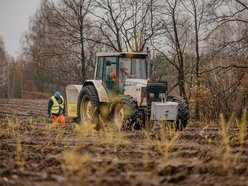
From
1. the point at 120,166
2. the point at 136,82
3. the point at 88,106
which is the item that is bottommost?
the point at 120,166

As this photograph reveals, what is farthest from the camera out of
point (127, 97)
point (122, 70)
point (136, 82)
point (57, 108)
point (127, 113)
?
point (57, 108)

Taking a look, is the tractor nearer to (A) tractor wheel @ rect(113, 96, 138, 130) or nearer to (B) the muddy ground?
(A) tractor wheel @ rect(113, 96, 138, 130)

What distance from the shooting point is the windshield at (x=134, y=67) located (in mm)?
12102

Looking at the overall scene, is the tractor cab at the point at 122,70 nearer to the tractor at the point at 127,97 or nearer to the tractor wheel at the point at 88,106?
the tractor at the point at 127,97

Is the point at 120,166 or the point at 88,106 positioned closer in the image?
the point at 120,166

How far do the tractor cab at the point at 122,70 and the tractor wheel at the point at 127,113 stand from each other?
91 centimetres

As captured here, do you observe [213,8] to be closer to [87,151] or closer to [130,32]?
[130,32]

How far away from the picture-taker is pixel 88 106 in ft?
43.7

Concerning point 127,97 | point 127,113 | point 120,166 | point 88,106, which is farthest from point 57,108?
point 120,166

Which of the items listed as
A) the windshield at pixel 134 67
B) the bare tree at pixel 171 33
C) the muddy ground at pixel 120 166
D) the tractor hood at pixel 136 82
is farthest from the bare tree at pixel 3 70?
the muddy ground at pixel 120 166

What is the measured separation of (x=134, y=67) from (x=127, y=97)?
1498 mm

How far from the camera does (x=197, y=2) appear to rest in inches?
786

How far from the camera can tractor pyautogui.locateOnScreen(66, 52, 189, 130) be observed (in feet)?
35.2

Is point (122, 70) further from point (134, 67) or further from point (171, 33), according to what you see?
point (171, 33)
